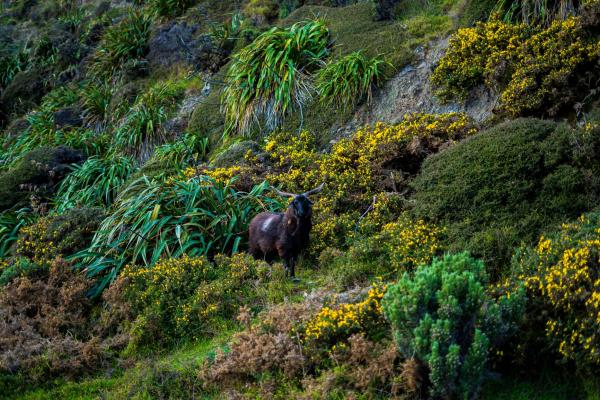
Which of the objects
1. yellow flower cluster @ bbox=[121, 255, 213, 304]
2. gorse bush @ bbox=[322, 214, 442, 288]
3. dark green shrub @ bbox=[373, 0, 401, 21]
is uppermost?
dark green shrub @ bbox=[373, 0, 401, 21]

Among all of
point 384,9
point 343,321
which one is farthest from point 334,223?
point 384,9

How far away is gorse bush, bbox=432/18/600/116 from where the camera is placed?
28.1 feet

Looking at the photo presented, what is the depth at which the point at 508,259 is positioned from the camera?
21.7ft

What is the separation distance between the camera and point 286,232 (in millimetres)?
7805

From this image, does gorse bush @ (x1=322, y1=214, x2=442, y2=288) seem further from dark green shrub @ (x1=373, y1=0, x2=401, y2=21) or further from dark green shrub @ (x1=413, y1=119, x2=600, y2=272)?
dark green shrub @ (x1=373, y1=0, x2=401, y2=21)

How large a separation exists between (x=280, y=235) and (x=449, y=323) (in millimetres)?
3369

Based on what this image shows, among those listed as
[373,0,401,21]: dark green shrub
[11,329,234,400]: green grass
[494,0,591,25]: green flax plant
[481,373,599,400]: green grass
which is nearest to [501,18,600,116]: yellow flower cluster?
[494,0,591,25]: green flax plant

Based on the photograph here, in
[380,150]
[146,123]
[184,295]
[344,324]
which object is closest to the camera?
[344,324]

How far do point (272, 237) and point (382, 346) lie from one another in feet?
8.97

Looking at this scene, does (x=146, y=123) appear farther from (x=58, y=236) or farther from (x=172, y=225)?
(x=172, y=225)

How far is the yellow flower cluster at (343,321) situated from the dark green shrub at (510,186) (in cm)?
150

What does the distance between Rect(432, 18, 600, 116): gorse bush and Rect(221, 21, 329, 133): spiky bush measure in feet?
8.65

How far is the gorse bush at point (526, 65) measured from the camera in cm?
858

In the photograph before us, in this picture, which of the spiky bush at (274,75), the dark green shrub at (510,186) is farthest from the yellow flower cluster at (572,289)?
the spiky bush at (274,75)
